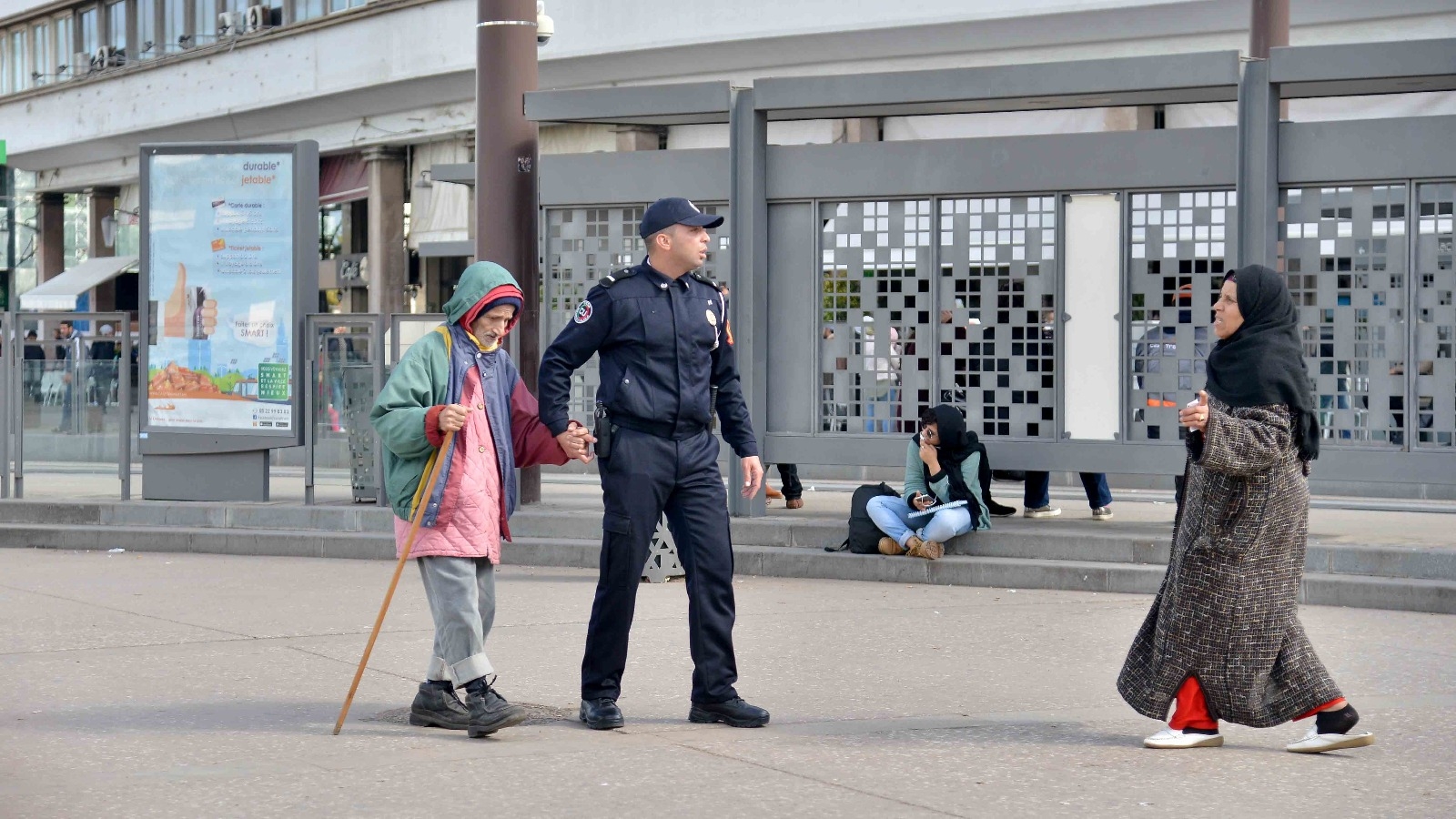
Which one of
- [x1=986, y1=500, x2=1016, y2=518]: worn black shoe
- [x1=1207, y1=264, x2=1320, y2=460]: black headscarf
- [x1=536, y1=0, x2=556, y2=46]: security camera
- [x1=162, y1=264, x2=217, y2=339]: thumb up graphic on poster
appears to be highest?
[x1=536, y1=0, x2=556, y2=46]: security camera

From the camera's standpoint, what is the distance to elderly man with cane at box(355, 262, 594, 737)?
20.4 feet

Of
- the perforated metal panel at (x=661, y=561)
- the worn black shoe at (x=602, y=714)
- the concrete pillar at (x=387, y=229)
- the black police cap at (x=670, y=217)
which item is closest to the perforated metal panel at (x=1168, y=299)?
the perforated metal panel at (x=661, y=561)

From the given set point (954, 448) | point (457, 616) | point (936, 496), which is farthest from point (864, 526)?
point (457, 616)

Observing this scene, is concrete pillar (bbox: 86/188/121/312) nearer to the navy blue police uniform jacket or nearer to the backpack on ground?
the backpack on ground

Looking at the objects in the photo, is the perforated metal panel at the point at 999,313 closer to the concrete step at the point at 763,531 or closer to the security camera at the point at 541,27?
the concrete step at the point at 763,531

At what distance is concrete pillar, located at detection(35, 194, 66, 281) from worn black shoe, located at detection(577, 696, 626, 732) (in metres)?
35.4

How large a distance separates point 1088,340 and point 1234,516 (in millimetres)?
5386

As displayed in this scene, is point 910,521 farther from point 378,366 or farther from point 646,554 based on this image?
point 646,554

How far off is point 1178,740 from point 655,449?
1.95 metres

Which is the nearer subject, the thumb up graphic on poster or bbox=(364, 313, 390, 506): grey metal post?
bbox=(364, 313, 390, 506): grey metal post

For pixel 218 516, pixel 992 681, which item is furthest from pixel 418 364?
pixel 218 516

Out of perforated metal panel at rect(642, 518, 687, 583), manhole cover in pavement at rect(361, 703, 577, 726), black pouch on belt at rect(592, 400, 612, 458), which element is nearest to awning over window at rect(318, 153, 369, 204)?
perforated metal panel at rect(642, 518, 687, 583)

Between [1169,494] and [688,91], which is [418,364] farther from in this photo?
[1169,494]

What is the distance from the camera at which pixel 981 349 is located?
11477 millimetres
